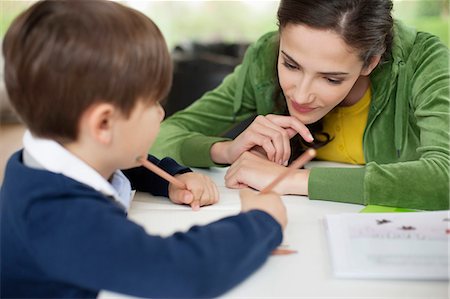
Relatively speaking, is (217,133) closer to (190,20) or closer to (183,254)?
(183,254)

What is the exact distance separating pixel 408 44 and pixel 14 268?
3.11 ft

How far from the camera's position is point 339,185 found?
1.02 meters

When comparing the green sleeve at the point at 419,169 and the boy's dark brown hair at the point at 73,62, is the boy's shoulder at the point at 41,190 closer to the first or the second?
the boy's dark brown hair at the point at 73,62

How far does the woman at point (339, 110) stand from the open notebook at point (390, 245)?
0.13 meters

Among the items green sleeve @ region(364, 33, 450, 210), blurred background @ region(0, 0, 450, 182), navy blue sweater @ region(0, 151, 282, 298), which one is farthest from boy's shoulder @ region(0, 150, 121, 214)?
blurred background @ region(0, 0, 450, 182)

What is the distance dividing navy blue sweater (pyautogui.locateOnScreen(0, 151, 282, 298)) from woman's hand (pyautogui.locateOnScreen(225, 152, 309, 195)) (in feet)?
0.99

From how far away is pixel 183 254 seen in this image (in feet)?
2.23

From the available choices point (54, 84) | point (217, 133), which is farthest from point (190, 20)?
point (54, 84)

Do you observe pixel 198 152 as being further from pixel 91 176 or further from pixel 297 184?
pixel 91 176

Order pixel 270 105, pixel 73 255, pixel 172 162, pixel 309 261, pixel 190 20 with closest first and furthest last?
pixel 73 255 → pixel 309 261 → pixel 172 162 → pixel 270 105 → pixel 190 20

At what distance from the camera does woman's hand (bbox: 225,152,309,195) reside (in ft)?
3.45

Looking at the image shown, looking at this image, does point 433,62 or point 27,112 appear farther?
point 433,62

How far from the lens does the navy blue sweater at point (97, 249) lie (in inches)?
26.1

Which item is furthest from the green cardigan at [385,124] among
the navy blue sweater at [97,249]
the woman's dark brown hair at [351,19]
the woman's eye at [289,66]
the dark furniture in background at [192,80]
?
the dark furniture in background at [192,80]
